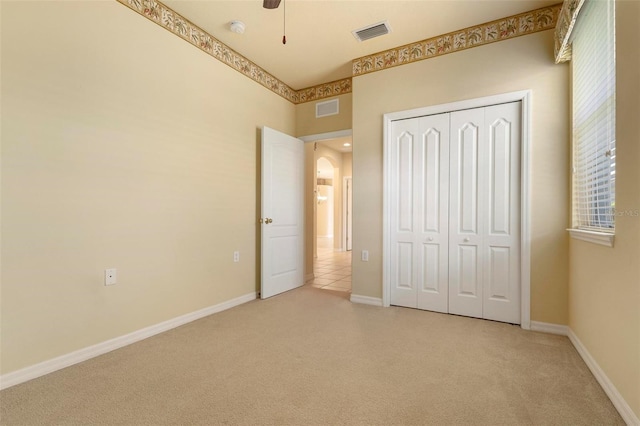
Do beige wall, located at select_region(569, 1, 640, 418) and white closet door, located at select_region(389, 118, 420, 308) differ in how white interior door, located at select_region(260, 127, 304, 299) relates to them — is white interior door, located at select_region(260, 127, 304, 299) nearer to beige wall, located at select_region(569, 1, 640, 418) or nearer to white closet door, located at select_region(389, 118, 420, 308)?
white closet door, located at select_region(389, 118, 420, 308)

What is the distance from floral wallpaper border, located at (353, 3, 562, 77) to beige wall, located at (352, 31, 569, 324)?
0.07 meters

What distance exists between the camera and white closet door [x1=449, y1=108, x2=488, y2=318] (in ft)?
9.62

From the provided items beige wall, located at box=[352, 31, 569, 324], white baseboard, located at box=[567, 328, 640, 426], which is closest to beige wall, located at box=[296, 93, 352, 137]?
beige wall, located at box=[352, 31, 569, 324]

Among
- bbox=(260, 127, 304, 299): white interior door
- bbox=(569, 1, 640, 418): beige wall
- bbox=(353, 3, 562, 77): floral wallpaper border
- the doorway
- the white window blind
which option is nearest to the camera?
bbox=(569, 1, 640, 418): beige wall

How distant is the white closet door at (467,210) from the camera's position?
9.62 ft

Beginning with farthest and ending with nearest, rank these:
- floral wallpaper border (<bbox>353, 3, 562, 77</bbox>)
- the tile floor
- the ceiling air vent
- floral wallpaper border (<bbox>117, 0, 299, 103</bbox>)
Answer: the tile floor < the ceiling air vent < floral wallpaper border (<bbox>353, 3, 562, 77</bbox>) < floral wallpaper border (<bbox>117, 0, 299, 103</bbox>)

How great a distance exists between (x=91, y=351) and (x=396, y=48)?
388 centimetres

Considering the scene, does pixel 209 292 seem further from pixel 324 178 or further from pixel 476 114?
pixel 324 178

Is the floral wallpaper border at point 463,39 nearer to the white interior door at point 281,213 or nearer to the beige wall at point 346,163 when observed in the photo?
the white interior door at point 281,213

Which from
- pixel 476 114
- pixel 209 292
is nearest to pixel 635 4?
pixel 476 114

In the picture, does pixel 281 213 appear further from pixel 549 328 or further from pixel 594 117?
pixel 594 117

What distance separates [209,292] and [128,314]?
822 mm

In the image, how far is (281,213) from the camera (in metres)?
3.97

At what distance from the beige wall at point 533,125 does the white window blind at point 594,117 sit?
0.51ft
